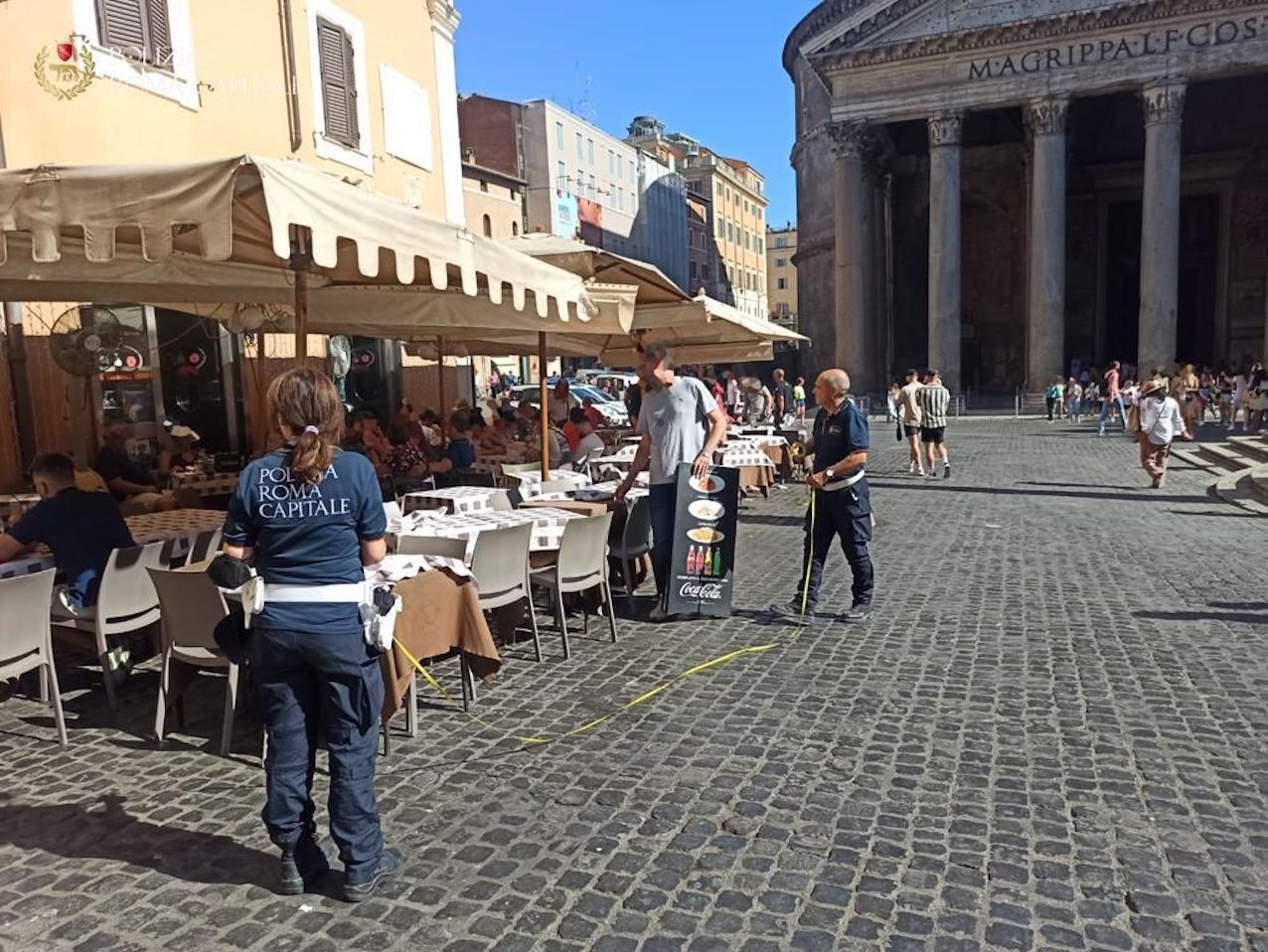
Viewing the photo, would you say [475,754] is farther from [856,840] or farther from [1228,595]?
[1228,595]

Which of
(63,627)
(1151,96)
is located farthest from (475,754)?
(1151,96)

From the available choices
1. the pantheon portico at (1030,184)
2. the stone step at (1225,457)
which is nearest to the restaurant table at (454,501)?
the stone step at (1225,457)

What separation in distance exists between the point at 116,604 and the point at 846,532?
4.34 meters

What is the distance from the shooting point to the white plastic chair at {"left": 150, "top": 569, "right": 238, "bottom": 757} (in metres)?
4.26

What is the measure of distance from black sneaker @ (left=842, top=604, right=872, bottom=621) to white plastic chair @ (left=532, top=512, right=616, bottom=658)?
1.65 meters

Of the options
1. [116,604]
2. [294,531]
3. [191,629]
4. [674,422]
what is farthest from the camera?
[674,422]

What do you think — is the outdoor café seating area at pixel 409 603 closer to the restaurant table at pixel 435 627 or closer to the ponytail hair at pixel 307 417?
the restaurant table at pixel 435 627

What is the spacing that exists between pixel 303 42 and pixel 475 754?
38.6 ft

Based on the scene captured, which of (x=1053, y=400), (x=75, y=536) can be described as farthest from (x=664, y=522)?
(x=1053, y=400)

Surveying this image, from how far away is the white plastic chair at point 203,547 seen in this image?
5.55m

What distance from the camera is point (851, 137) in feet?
106

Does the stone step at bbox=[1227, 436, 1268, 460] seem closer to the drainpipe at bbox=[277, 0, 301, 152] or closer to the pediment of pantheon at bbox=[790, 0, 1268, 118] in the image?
the drainpipe at bbox=[277, 0, 301, 152]

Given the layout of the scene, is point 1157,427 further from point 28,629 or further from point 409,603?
point 28,629

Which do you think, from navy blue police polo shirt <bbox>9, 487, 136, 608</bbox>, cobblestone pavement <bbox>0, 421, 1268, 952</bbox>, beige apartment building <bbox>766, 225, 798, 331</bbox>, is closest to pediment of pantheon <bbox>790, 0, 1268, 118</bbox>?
cobblestone pavement <bbox>0, 421, 1268, 952</bbox>
